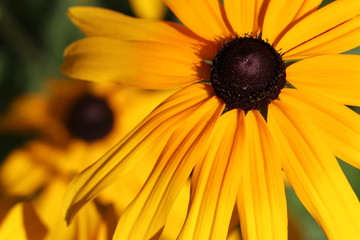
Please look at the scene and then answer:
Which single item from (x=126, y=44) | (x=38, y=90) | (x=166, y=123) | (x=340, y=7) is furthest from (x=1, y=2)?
(x=340, y=7)

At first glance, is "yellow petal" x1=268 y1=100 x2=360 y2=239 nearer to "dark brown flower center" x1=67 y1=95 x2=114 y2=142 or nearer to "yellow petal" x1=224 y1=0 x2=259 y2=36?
"yellow petal" x1=224 y1=0 x2=259 y2=36

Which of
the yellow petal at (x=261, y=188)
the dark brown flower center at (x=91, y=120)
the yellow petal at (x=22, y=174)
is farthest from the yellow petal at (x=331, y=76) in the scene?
the yellow petal at (x=22, y=174)

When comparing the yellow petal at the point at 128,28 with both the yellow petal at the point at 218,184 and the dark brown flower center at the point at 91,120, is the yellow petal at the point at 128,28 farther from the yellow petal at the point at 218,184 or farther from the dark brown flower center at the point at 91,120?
the dark brown flower center at the point at 91,120

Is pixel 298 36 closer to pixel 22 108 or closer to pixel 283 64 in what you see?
pixel 283 64

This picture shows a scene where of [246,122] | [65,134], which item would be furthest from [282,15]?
[65,134]

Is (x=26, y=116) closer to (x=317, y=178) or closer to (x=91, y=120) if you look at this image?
(x=91, y=120)

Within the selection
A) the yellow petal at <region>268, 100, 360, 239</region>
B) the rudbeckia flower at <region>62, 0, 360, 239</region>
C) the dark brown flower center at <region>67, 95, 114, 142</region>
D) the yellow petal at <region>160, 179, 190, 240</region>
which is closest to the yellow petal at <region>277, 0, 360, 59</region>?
the rudbeckia flower at <region>62, 0, 360, 239</region>
